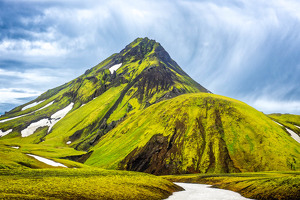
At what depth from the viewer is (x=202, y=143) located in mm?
120938

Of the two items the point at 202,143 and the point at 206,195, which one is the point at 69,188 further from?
the point at 202,143

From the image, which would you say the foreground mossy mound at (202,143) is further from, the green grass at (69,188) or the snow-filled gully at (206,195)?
the green grass at (69,188)

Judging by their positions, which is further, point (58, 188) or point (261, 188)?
point (261, 188)

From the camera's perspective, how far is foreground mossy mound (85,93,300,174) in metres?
106

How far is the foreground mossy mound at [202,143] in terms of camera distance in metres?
106

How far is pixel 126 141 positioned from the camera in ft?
475

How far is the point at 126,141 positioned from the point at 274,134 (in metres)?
90.5

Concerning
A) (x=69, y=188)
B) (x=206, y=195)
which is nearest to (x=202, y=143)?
(x=206, y=195)

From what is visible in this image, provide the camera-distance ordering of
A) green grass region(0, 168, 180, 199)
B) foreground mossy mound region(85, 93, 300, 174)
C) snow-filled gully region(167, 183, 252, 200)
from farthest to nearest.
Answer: foreground mossy mound region(85, 93, 300, 174) → snow-filled gully region(167, 183, 252, 200) → green grass region(0, 168, 180, 199)

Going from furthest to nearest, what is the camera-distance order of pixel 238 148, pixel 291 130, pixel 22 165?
pixel 291 130, pixel 238 148, pixel 22 165

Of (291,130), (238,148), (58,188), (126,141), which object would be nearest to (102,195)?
(58,188)

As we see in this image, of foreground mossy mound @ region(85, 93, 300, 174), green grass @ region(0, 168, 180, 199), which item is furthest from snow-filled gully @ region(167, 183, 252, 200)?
foreground mossy mound @ region(85, 93, 300, 174)

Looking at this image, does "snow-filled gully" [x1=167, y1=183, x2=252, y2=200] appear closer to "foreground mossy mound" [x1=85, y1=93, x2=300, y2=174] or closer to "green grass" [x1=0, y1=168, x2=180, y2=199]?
"green grass" [x1=0, y1=168, x2=180, y2=199]

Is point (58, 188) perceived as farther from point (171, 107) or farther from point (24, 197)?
point (171, 107)
